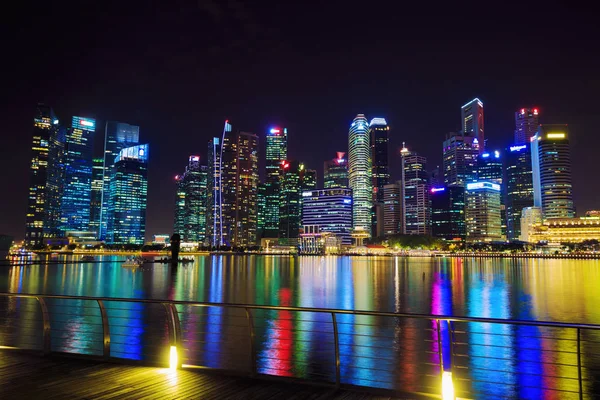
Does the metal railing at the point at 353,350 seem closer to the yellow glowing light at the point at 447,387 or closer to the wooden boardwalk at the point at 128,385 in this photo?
the wooden boardwalk at the point at 128,385

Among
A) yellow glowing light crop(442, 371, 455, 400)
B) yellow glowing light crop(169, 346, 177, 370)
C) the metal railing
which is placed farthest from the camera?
the metal railing

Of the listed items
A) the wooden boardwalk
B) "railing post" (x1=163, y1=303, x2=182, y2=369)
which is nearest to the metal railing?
"railing post" (x1=163, y1=303, x2=182, y2=369)

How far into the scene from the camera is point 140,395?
7.35 metres

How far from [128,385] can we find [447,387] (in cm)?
563

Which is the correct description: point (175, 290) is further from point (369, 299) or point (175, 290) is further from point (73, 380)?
point (73, 380)

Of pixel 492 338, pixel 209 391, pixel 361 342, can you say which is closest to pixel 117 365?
pixel 209 391

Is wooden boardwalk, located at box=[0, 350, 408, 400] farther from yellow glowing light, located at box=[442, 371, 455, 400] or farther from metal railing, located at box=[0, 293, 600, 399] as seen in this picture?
yellow glowing light, located at box=[442, 371, 455, 400]

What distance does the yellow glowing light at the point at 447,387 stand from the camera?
7.11 meters

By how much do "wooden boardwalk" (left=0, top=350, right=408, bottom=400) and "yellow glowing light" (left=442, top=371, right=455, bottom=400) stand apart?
3.93 ft

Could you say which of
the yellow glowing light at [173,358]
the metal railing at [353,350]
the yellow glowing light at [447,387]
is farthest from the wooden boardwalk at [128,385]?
the yellow glowing light at [447,387]

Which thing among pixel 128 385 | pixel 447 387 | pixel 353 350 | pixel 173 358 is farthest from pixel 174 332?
pixel 353 350

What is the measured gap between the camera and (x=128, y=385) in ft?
25.9

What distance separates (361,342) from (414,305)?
19.2 meters

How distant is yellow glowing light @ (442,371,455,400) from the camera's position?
23.3 feet
